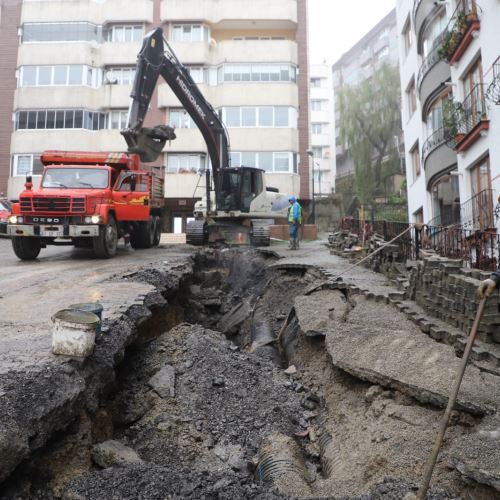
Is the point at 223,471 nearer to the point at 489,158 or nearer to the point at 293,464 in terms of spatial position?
the point at 293,464

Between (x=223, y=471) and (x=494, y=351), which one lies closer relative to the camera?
(x=223, y=471)

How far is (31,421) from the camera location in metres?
3.34

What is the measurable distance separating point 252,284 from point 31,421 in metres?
9.22

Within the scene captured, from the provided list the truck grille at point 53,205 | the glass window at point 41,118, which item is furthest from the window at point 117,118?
the truck grille at point 53,205

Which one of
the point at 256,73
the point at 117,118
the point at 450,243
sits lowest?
the point at 450,243

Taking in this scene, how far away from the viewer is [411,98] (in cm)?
1938

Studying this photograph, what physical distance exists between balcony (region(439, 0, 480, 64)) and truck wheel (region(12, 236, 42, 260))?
40.4 ft

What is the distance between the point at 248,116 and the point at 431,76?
1258 cm

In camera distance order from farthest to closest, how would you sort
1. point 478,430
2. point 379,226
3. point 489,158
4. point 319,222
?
point 319,222
point 379,226
point 489,158
point 478,430

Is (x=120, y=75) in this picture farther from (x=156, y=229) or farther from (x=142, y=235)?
(x=142, y=235)

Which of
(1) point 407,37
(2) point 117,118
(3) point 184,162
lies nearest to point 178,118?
(3) point 184,162

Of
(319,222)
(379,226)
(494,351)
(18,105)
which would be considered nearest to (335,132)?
(319,222)

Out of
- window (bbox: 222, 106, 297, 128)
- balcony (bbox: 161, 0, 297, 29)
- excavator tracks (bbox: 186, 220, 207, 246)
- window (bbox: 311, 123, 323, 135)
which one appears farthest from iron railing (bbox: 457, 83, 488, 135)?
window (bbox: 311, 123, 323, 135)

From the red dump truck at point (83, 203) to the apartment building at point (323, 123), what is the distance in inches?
1469
